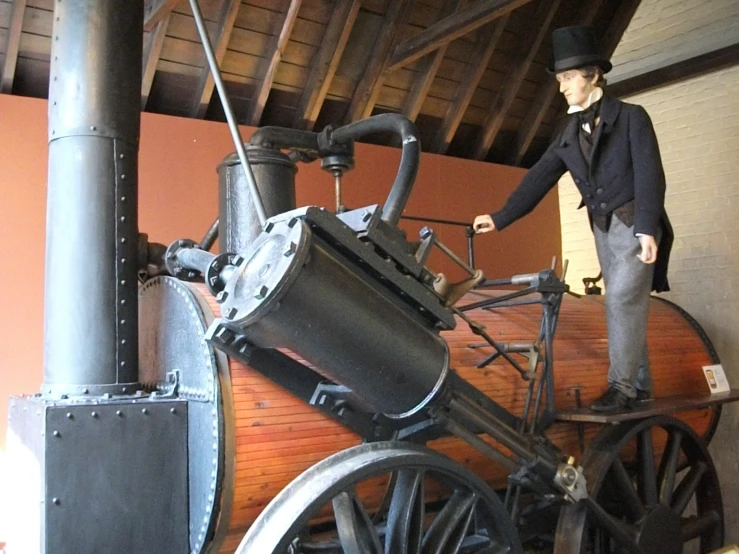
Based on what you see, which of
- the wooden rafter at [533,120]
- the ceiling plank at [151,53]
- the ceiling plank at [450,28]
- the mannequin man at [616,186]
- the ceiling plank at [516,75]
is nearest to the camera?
the mannequin man at [616,186]

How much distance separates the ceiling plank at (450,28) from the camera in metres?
4.64

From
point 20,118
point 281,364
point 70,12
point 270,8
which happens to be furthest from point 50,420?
point 270,8

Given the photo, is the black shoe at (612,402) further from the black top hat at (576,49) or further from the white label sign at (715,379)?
the black top hat at (576,49)

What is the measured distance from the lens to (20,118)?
4133 millimetres

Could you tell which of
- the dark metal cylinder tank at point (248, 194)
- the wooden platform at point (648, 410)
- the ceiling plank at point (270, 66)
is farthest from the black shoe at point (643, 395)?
the ceiling plank at point (270, 66)

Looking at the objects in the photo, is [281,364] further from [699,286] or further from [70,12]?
[699,286]

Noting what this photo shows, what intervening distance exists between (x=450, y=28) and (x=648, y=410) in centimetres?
282

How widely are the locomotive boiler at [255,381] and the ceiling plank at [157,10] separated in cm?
158

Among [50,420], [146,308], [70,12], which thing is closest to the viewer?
[50,420]

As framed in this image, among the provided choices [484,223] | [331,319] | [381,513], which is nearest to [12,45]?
[484,223]

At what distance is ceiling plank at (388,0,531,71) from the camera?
464 centimetres

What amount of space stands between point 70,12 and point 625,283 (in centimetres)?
222

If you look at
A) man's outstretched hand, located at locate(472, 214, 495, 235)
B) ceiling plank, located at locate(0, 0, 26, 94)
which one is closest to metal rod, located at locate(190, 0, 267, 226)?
man's outstretched hand, located at locate(472, 214, 495, 235)

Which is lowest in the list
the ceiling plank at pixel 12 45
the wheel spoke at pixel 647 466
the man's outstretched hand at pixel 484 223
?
the wheel spoke at pixel 647 466
